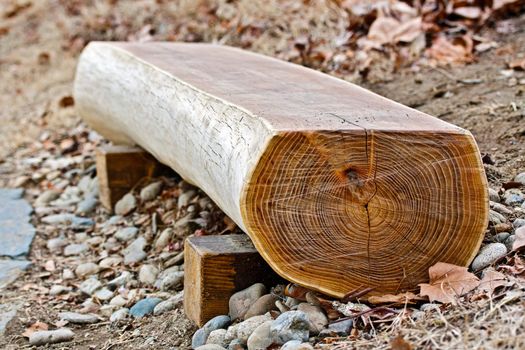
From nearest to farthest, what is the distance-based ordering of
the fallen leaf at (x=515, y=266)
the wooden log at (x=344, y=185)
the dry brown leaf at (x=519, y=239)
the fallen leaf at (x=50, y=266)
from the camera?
1. the wooden log at (x=344, y=185)
2. the fallen leaf at (x=515, y=266)
3. the dry brown leaf at (x=519, y=239)
4. the fallen leaf at (x=50, y=266)

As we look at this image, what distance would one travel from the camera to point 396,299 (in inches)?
99.6

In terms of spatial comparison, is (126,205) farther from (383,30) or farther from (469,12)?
(469,12)

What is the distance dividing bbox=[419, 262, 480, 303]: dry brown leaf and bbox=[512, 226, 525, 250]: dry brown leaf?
0.60 ft

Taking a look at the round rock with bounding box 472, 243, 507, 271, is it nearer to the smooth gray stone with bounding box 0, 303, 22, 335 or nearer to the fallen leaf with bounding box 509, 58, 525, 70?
the smooth gray stone with bounding box 0, 303, 22, 335

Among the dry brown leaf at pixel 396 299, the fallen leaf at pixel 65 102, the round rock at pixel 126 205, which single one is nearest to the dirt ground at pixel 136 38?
the fallen leaf at pixel 65 102

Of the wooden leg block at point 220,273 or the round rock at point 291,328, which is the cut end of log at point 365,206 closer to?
the round rock at point 291,328

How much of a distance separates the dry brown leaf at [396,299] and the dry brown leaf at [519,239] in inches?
13.9

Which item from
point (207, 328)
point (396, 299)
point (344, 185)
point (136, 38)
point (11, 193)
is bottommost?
point (11, 193)

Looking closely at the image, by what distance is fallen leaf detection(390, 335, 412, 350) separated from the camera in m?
2.14

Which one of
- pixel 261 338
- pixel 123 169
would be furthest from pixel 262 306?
pixel 123 169

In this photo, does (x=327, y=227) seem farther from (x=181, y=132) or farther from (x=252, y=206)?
(x=181, y=132)

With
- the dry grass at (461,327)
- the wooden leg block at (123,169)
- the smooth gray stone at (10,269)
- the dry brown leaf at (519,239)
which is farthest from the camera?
the wooden leg block at (123,169)

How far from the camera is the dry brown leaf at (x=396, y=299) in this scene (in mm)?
2523

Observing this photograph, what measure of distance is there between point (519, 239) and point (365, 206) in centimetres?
54
